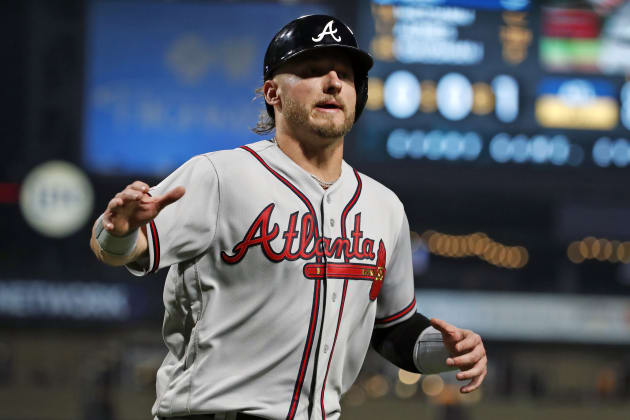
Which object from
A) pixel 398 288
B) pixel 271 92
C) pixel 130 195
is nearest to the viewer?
pixel 130 195

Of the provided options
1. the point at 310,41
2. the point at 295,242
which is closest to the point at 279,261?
the point at 295,242

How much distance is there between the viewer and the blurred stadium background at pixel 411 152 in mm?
12258

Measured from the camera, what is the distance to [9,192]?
540 inches

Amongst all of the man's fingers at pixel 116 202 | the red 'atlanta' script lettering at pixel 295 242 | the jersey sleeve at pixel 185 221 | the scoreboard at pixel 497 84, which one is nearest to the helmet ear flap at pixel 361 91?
the red 'atlanta' script lettering at pixel 295 242

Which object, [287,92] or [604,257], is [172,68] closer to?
[604,257]

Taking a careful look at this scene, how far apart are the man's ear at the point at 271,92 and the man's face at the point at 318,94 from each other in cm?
3

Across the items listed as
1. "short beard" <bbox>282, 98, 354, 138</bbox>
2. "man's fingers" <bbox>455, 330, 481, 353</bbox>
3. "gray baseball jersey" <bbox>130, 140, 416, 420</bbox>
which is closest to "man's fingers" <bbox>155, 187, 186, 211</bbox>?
"gray baseball jersey" <bbox>130, 140, 416, 420</bbox>

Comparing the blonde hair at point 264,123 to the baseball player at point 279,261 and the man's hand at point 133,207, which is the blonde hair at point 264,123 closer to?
the baseball player at point 279,261

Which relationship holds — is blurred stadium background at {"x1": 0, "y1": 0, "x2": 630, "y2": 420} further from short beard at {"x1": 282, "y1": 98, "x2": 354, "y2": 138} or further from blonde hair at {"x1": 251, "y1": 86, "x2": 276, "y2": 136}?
short beard at {"x1": 282, "y1": 98, "x2": 354, "y2": 138}

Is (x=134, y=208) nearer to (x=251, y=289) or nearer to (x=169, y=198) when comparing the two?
(x=169, y=198)

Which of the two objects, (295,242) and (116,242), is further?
(295,242)

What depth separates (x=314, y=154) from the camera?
76.4 inches

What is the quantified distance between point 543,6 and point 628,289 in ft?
14.2

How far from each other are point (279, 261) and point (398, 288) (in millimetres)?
383
